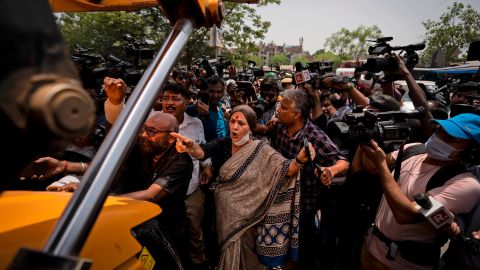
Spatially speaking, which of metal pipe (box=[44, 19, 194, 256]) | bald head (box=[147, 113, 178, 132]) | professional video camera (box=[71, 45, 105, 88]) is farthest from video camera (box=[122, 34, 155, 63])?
metal pipe (box=[44, 19, 194, 256])

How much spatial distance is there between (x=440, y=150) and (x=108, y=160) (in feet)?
6.79

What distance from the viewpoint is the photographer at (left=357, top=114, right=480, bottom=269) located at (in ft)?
6.14

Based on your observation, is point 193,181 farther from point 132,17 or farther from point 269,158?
point 132,17

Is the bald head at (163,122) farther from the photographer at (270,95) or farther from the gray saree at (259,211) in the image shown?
the photographer at (270,95)

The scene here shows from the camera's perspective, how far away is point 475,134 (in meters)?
1.87

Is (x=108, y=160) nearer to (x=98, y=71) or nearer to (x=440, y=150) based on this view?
(x=440, y=150)

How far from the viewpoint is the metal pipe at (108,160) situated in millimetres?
462

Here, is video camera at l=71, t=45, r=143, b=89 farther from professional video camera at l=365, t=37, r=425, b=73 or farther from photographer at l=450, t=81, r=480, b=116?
photographer at l=450, t=81, r=480, b=116

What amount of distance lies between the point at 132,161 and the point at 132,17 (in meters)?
19.8

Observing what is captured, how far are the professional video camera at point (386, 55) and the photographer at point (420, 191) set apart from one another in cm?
127

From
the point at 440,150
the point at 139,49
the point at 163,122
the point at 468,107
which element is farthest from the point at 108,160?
the point at 139,49

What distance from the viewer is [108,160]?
0.53m

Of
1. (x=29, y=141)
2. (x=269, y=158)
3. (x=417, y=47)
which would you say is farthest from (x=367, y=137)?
(x=417, y=47)

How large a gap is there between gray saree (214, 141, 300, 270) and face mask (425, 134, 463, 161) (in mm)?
973
